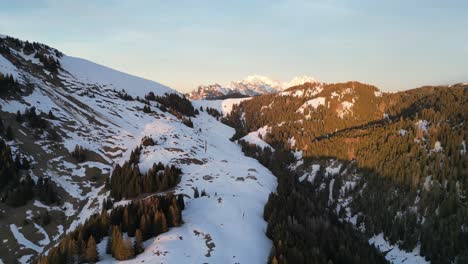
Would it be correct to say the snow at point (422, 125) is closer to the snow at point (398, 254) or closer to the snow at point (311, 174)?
the snow at point (311, 174)

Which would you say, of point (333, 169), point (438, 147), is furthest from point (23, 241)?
point (438, 147)

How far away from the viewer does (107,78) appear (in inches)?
4899

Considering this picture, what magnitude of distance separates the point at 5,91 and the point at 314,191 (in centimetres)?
8593

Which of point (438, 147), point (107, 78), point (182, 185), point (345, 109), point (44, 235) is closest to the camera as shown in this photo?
point (44, 235)

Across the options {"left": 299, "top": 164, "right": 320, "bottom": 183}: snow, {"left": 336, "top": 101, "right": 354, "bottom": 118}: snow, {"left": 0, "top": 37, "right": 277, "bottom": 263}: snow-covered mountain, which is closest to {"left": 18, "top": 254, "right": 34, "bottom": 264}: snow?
{"left": 0, "top": 37, "right": 277, "bottom": 263}: snow-covered mountain

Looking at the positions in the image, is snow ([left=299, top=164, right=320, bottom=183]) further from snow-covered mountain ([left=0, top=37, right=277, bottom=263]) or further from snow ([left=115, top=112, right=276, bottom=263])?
snow ([left=115, top=112, right=276, bottom=263])

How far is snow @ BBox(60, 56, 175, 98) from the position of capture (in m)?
111

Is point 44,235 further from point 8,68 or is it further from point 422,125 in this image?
point 422,125

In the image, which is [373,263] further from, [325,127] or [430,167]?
[325,127]

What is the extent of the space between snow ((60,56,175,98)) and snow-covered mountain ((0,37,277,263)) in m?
2.65

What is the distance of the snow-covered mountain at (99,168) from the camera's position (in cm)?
3734

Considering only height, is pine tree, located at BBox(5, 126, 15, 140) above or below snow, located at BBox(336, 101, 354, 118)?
below

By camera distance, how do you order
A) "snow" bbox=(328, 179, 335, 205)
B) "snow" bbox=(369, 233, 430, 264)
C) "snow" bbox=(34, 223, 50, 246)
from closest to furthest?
"snow" bbox=(34, 223, 50, 246), "snow" bbox=(369, 233, 430, 264), "snow" bbox=(328, 179, 335, 205)

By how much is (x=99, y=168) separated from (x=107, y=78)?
7364 cm
